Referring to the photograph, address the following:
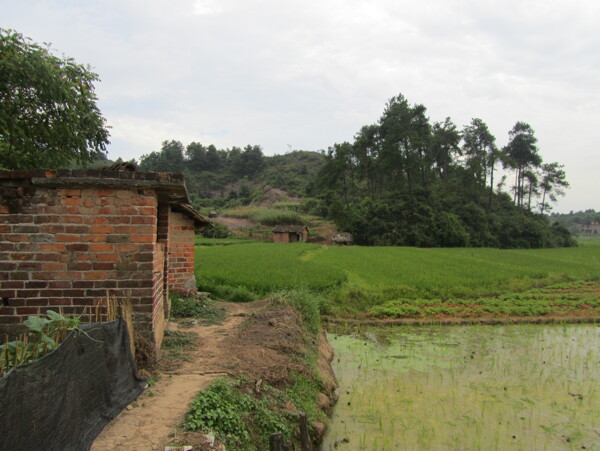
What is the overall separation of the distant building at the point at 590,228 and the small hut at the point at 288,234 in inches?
3372

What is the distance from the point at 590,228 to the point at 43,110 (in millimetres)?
112041

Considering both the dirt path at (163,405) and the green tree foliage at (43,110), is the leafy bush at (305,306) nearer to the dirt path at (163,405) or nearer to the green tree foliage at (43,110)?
the dirt path at (163,405)

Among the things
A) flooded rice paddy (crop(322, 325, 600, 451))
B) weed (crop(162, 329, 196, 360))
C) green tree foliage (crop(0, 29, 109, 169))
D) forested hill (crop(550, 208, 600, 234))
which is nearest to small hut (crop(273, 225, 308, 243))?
green tree foliage (crop(0, 29, 109, 169))

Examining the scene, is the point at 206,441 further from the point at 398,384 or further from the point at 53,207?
the point at 398,384

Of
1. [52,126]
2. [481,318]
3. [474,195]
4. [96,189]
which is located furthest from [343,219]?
[96,189]

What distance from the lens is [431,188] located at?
46.8 meters

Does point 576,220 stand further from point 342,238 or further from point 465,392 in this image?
point 465,392

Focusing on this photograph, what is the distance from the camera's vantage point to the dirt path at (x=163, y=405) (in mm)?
3318

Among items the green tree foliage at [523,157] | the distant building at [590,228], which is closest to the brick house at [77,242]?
the green tree foliage at [523,157]

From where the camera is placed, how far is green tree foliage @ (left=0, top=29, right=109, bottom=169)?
808 centimetres

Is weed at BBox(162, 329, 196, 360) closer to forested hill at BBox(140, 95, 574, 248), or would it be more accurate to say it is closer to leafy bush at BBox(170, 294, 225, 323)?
leafy bush at BBox(170, 294, 225, 323)

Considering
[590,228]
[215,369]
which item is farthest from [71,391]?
[590,228]

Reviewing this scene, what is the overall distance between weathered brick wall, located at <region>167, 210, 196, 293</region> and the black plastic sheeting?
551cm

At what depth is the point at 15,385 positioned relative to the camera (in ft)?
7.77
